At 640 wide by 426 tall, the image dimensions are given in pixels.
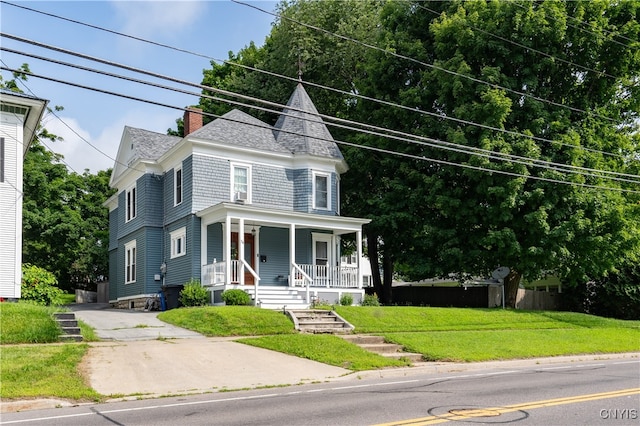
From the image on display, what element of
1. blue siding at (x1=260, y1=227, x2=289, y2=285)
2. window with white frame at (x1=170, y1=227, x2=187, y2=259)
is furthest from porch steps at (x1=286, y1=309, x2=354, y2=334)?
window with white frame at (x1=170, y1=227, x2=187, y2=259)

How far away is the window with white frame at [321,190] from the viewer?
97.3 ft

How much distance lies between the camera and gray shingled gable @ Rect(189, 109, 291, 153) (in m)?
27.7

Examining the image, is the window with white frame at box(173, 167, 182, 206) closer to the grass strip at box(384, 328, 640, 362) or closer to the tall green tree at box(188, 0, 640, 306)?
the tall green tree at box(188, 0, 640, 306)

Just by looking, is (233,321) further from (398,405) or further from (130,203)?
(130,203)

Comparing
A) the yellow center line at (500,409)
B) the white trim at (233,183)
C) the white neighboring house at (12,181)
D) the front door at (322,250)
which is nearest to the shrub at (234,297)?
the white trim at (233,183)

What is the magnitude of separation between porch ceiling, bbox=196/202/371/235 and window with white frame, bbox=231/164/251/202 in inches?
65.3

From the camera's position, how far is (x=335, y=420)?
8.69 meters

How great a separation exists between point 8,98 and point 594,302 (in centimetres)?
2838

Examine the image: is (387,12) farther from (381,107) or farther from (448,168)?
(448,168)

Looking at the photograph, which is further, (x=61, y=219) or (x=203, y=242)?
(x=61, y=219)

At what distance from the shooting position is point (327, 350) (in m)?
16.7

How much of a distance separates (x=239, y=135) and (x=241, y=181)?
209cm

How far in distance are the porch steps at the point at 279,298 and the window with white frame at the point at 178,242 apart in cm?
432

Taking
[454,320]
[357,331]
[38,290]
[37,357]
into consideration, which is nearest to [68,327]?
[37,357]
